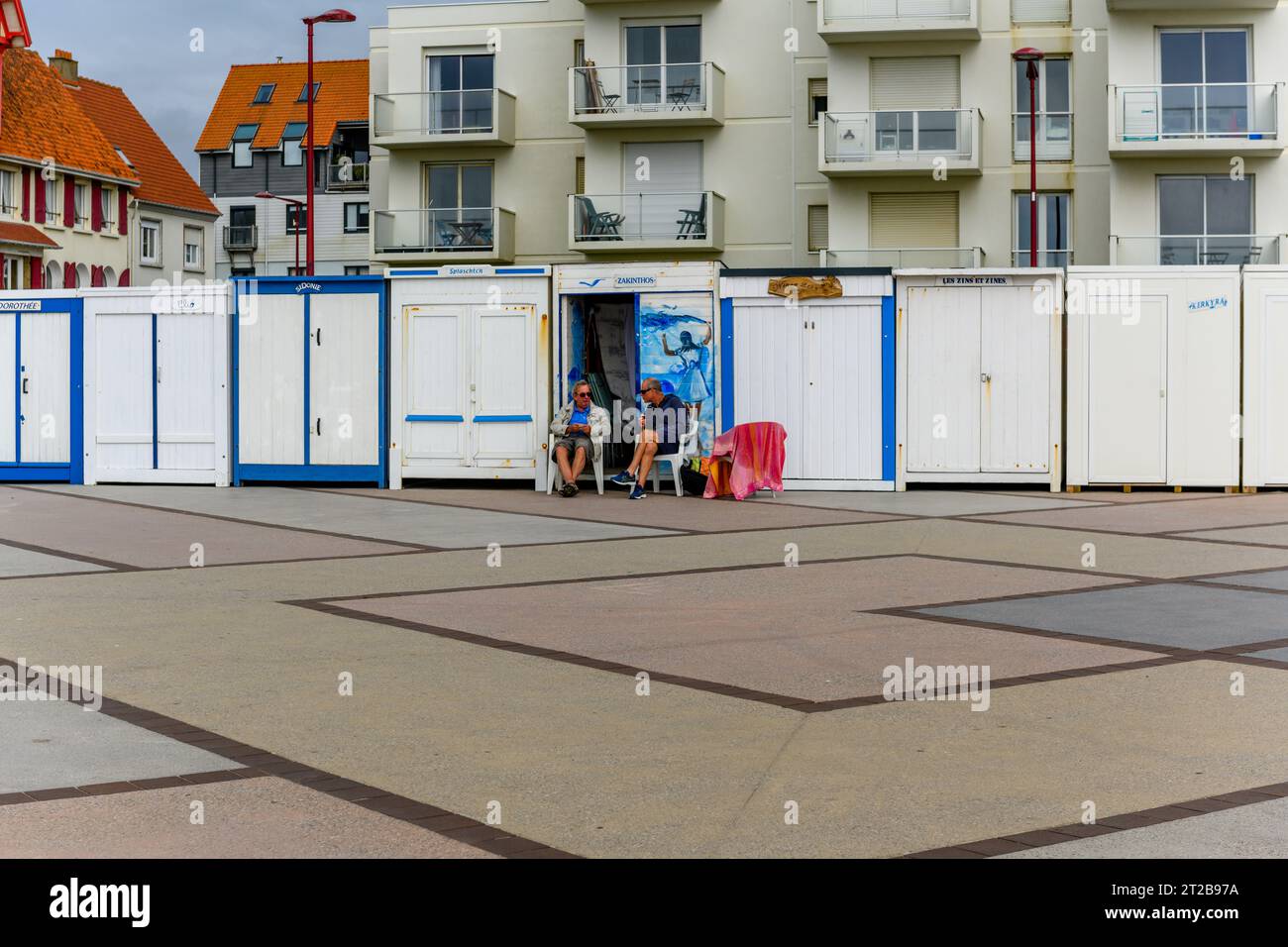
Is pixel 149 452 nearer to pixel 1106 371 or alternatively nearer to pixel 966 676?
pixel 1106 371

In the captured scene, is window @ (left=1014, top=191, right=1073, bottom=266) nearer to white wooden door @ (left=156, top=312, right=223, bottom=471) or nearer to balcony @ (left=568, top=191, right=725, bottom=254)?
balcony @ (left=568, top=191, right=725, bottom=254)

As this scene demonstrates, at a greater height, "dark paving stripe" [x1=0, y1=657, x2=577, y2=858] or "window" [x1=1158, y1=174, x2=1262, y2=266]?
"window" [x1=1158, y1=174, x2=1262, y2=266]

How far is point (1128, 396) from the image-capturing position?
71.5 feet

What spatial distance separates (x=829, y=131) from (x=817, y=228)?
3344 mm

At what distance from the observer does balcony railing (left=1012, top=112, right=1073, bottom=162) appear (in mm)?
40469

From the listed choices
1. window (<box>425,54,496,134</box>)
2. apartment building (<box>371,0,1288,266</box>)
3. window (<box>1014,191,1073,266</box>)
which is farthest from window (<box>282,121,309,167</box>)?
window (<box>1014,191,1073,266</box>)

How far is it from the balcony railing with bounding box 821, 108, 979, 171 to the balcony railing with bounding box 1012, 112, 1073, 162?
1.62 m

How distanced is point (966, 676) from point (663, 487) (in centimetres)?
1446

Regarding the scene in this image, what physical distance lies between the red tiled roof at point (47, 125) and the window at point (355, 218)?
18.8 meters

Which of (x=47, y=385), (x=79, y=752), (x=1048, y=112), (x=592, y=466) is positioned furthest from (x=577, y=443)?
(x=1048, y=112)

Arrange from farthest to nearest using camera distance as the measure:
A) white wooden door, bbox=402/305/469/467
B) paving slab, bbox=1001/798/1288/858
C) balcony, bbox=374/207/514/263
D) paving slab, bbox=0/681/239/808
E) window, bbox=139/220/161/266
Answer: window, bbox=139/220/161/266, balcony, bbox=374/207/514/263, white wooden door, bbox=402/305/469/467, paving slab, bbox=0/681/239/808, paving slab, bbox=1001/798/1288/858

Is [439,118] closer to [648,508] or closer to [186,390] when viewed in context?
[186,390]

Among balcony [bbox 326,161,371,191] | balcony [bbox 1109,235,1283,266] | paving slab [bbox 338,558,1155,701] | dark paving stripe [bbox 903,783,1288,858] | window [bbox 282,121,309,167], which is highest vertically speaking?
window [bbox 282,121,309,167]

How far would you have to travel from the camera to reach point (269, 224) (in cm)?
8731
